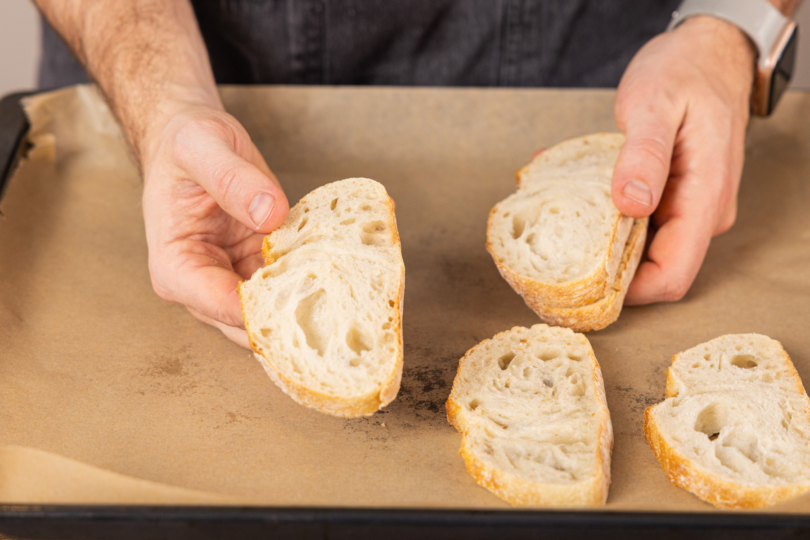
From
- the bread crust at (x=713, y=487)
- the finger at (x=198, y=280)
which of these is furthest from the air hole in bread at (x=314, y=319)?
the bread crust at (x=713, y=487)

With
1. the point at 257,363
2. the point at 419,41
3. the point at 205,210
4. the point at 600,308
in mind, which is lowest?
the point at 257,363

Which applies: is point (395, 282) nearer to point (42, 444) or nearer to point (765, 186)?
point (42, 444)

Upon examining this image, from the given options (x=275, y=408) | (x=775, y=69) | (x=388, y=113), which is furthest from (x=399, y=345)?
(x=775, y=69)

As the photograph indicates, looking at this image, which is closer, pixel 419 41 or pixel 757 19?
pixel 757 19

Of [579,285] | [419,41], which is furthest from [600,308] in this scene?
[419,41]

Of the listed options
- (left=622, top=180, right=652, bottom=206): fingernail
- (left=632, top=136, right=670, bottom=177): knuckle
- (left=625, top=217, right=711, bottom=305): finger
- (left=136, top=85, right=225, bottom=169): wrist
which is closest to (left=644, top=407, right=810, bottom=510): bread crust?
(left=625, top=217, right=711, bottom=305): finger

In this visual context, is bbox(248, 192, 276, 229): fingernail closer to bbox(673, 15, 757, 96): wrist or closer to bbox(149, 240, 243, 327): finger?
bbox(149, 240, 243, 327): finger

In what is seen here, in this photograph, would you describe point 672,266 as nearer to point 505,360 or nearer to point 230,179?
point 505,360
